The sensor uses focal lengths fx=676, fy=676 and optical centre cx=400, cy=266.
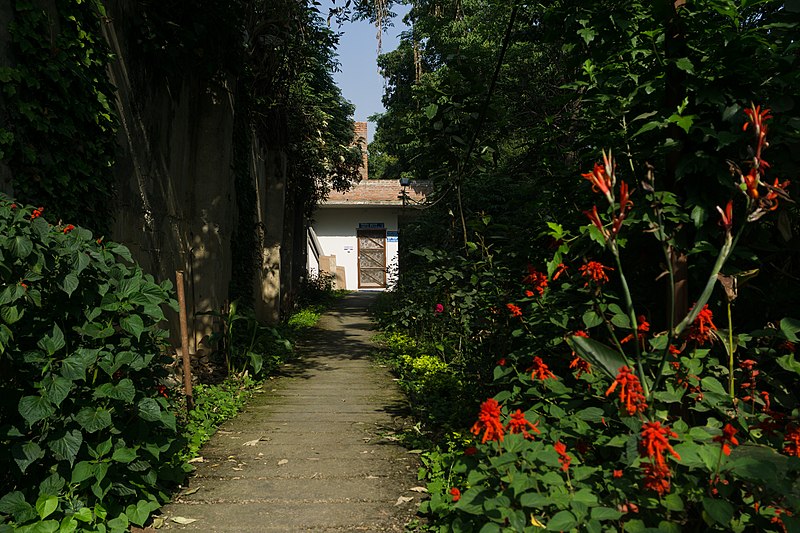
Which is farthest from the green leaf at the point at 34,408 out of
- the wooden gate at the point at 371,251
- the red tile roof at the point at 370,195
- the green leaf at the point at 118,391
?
the wooden gate at the point at 371,251

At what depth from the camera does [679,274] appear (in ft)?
10.1

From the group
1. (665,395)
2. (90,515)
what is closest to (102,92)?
(90,515)

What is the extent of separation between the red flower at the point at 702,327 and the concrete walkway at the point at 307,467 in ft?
6.28

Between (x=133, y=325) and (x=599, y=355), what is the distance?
7.35 feet

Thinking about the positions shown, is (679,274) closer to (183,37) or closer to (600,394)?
(600,394)

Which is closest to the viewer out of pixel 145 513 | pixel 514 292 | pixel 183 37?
pixel 145 513

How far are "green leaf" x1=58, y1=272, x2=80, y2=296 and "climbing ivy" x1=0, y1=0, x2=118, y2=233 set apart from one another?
1193 mm

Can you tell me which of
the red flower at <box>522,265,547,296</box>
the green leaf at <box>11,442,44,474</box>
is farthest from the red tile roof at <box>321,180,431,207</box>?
the green leaf at <box>11,442,44,474</box>

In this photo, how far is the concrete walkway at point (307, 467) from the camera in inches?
152

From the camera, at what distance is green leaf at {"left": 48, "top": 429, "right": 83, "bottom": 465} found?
10.3 feet

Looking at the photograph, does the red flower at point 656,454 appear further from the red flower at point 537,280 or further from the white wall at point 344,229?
the white wall at point 344,229

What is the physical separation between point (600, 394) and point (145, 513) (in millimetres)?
2475

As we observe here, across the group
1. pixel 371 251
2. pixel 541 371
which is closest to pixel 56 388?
pixel 541 371

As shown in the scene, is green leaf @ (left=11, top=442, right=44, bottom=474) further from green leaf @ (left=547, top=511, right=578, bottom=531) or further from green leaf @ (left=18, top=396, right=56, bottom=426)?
green leaf @ (left=547, top=511, right=578, bottom=531)
